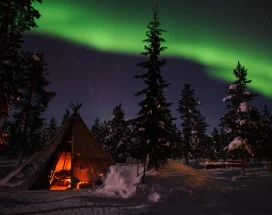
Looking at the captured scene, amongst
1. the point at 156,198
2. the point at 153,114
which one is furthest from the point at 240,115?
the point at 156,198

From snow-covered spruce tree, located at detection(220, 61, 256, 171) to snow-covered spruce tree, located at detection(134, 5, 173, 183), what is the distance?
13151 millimetres

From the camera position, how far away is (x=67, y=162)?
24078mm

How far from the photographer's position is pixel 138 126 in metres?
18.7

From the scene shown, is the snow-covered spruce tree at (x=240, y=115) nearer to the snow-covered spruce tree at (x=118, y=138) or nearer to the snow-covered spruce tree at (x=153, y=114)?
the snow-covered spruce tree at (x=153, y=114)

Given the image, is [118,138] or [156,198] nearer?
[156,198]

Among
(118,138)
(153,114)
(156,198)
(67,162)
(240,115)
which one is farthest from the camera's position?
(118,138)

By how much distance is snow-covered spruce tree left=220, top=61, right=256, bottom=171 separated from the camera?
1179 inches

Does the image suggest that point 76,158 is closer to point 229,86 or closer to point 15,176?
point 15,176

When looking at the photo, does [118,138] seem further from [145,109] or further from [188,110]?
[145,109]

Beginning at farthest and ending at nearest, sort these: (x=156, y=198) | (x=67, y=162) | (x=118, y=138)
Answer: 1. (x=118, y=138)
2. (x=67, y=162)
3. (x=156, y=198)

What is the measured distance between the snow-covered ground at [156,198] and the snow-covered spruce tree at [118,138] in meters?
31.5

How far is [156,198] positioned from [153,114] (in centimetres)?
655

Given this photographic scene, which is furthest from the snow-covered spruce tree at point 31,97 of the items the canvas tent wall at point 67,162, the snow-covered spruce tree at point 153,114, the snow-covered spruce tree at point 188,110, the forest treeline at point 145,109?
the snow-covered spruce tree at point 188,110

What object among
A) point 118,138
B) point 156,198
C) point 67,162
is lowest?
point 156,198
